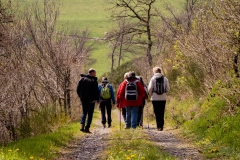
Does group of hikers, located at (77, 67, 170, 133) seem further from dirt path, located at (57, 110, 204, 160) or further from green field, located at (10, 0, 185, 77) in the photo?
green field, located at (10, 0, 185, 77)

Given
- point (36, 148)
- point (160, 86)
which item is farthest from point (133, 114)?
point (36, 148)

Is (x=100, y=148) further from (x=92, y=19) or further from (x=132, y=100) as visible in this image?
(x=92, y=19)

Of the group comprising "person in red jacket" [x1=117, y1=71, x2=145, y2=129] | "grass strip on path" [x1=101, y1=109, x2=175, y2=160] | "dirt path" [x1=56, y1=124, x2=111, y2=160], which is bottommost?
"dirt path" [x1=56, y1=124, x2=111, y2=160]

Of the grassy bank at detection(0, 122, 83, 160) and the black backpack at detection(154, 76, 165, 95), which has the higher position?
the black backpack at detection(154, 76, 165, 95)

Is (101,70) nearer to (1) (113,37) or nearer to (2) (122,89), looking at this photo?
(1) (113,37)

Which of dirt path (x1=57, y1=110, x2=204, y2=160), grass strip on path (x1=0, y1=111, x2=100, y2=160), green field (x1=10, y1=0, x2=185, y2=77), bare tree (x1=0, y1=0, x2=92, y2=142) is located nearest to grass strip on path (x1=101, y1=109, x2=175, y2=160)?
dirt path (x1=57, y1=110, x2=204, y2=160)

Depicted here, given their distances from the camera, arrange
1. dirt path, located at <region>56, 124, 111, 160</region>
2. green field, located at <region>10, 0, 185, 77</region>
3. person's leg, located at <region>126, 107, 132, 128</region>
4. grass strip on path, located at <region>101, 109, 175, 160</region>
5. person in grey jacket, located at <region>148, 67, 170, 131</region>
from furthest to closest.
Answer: green field, located at <region>10, 0, 185, 77</region> < person in grey jacket, located at <region>148, 67, 170, 131</region> < person's leg, located at <region>126, 107, 132, 128</region> < dirt path, located at <region>56, 124, 111, 160</region> < grass strip on path, located at <region>101, 109, 175, 160</region>

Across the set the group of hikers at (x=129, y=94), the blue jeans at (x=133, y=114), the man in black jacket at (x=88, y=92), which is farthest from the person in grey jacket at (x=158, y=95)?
the man in black jacket at (x=88, y=92)

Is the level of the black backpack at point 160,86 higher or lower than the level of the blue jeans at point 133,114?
higher

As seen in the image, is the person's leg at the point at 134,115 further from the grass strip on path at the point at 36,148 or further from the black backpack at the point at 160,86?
the grass strip on path at the point at 36,148

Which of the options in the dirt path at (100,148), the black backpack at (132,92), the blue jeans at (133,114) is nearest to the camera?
the dirt path at (100,148)

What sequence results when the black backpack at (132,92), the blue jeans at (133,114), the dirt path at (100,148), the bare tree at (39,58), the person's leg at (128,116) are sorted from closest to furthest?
the dirt path at (100,148)
the black backpack at (132,92)
the blue jeans at (133,114)
the person's leg at (128,116)
the bare tree at (39,58)

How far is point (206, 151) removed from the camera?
27.4ft

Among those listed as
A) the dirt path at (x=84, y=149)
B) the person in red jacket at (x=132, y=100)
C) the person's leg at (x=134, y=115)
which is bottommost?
the dirt path at (x=84, y=149)
